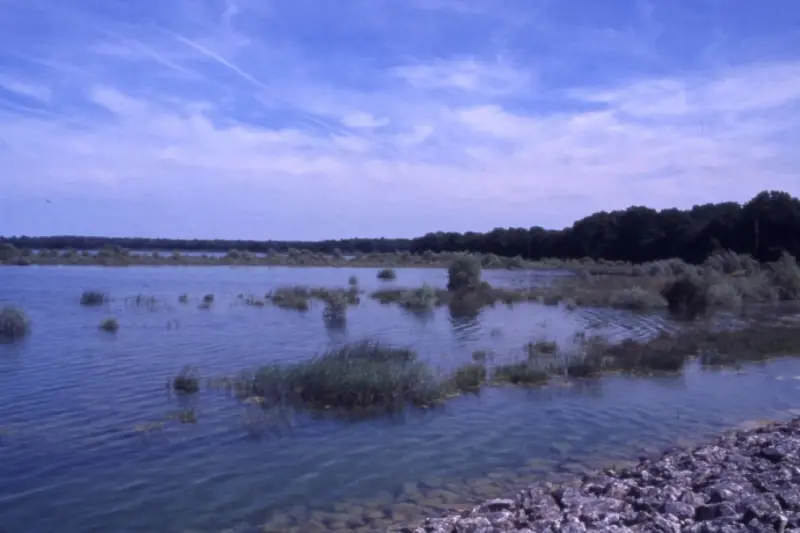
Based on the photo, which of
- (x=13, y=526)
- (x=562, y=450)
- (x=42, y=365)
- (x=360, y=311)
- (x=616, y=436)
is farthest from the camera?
(x=360, y=311)

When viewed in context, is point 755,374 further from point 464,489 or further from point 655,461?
point 464,489

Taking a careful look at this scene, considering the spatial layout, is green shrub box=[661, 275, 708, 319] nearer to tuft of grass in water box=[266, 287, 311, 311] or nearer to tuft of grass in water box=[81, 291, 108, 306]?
tuft of grass in water box=[266, 287, 311, 311]

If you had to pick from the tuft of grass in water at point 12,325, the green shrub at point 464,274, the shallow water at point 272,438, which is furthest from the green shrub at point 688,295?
the tuft of grass in water at point 12,325

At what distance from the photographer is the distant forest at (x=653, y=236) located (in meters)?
66.0

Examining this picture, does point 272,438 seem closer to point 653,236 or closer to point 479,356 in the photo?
point 479,356

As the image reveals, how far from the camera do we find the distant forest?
66.0 meters

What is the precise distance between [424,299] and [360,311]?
13.4ft

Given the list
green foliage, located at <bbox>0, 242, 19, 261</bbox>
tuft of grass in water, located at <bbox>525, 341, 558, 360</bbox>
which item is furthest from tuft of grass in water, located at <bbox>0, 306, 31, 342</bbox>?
green foliage, located at <bbox>0, 242, 19, 261</bbox>

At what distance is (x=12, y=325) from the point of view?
25797mm

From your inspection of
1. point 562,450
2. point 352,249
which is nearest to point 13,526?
point 562,450

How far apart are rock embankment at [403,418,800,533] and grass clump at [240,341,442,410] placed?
231 inches

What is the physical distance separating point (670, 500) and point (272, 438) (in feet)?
22.7

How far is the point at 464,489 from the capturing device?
1095 cm

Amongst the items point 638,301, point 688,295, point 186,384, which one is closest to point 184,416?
point 186,384
